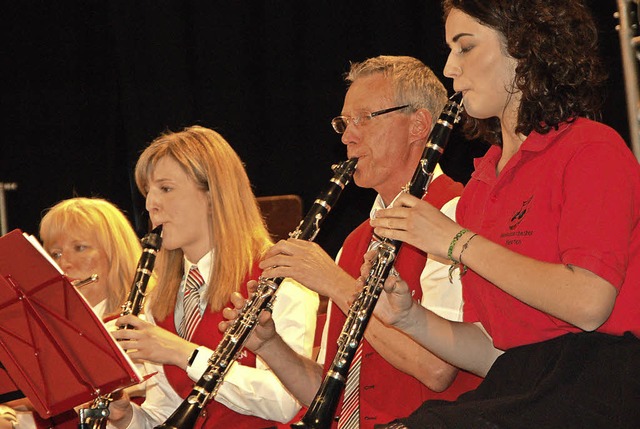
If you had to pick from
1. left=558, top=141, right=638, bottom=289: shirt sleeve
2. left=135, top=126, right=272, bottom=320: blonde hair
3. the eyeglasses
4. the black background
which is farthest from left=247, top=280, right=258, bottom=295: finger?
the black background

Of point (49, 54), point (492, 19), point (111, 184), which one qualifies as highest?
point (492, 19)

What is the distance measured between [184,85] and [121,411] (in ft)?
7.27

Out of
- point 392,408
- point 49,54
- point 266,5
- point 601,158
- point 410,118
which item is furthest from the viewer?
point 49,54

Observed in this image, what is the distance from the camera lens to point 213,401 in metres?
3.32

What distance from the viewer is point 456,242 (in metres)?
2.09

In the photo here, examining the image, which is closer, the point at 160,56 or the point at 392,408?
the point at 392,408

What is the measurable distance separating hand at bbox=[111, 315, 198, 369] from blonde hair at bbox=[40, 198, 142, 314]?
3.61 ft

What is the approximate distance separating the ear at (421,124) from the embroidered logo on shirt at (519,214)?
48.9 inches

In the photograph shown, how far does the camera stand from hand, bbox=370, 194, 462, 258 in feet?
6.91

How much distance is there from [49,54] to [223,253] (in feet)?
8.14

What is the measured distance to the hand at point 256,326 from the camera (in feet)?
9.41

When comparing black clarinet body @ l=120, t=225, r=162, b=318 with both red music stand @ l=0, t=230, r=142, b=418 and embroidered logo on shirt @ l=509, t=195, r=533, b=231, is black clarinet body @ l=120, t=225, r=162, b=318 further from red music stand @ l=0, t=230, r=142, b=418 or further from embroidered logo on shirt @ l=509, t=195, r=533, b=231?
embroidered logo on shirt @ l=509, t=195, r=533, b=231

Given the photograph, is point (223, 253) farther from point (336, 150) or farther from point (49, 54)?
point (49, 54)

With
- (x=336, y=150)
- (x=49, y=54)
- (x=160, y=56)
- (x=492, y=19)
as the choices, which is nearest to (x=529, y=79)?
(x=492, y=19)
